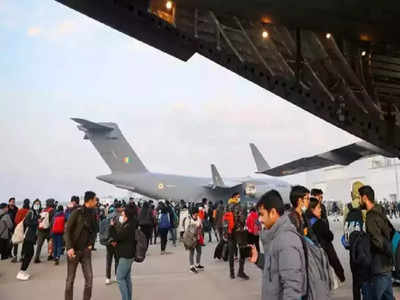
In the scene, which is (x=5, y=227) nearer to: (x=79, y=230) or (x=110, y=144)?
(x=79, y=230)

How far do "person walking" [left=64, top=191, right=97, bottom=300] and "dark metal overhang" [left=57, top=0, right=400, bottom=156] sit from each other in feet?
10.5

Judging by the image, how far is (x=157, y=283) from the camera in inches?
267

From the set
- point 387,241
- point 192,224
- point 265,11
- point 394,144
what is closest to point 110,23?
point 265,11

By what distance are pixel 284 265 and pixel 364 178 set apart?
49.1 m

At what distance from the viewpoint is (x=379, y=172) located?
44.5m

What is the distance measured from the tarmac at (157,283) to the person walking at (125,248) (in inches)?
41.3

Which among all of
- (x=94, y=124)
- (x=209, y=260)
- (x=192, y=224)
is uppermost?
(x=94, y=124)

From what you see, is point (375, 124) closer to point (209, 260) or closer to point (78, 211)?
point (209, 260)

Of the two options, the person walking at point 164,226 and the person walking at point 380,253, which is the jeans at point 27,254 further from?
the person walking at point 380,253

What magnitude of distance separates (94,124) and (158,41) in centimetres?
1874

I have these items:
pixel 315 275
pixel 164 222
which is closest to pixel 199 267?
pixel 164 222

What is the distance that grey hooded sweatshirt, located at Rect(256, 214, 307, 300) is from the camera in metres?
2.13

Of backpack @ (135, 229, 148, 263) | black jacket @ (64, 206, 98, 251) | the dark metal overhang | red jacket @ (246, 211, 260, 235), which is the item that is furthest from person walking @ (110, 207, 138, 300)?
red jacket @ (246, 211, 260, 235)

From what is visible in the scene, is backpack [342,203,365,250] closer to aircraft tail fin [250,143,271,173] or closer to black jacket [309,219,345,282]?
black jacket [309,219,345,282]
